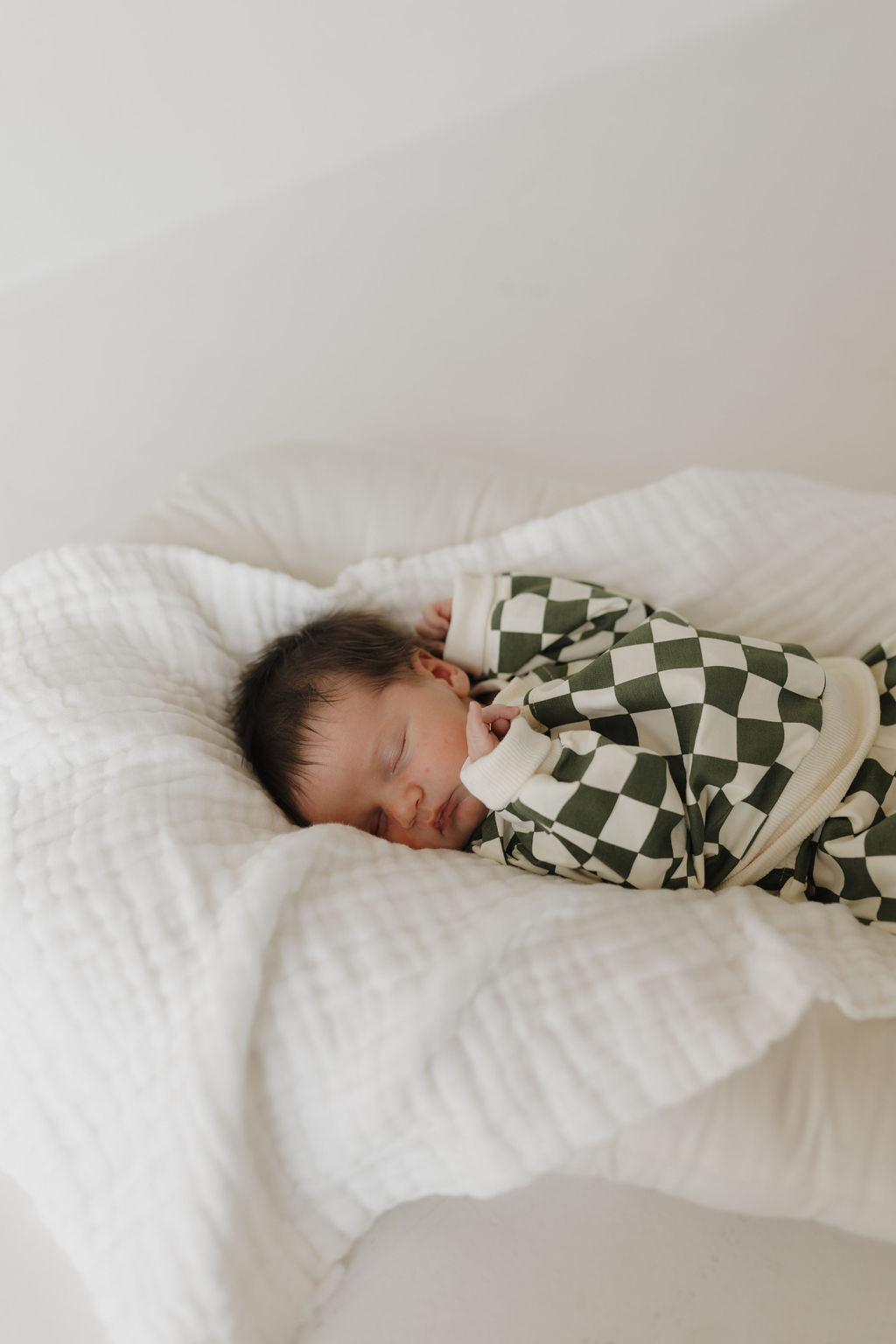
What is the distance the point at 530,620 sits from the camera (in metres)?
1.12

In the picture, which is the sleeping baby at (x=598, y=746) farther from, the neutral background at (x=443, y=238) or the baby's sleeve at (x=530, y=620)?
Result: the neutral background at (x=443, y=238)

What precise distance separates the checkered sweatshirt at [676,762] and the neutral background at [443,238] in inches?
21.3

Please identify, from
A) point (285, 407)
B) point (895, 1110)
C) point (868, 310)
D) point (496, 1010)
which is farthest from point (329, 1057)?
point (868, 310)

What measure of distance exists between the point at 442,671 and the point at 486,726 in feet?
0.52

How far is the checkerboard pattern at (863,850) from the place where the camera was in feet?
3.05

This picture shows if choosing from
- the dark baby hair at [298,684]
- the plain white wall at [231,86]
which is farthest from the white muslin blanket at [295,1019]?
the plain white wall at [231,86]

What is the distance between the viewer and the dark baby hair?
107 centimetres

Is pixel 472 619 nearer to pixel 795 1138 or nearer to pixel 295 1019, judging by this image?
pixel 295 1019

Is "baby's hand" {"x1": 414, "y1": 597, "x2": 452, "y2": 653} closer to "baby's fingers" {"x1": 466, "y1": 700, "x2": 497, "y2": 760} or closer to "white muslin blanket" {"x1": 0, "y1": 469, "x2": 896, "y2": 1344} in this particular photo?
"baby's fingers" {"x1": 466, "y1": 700, "x2": 497, "y2": 760}

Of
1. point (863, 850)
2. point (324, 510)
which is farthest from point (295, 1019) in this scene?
point (324, 510)

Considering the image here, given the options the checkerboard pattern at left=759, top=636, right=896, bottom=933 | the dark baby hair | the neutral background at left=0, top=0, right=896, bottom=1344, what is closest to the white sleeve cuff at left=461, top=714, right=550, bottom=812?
the dark baby hair

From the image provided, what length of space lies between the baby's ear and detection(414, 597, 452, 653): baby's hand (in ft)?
0.11

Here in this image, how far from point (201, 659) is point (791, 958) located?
717 mm

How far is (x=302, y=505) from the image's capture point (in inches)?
48.6
